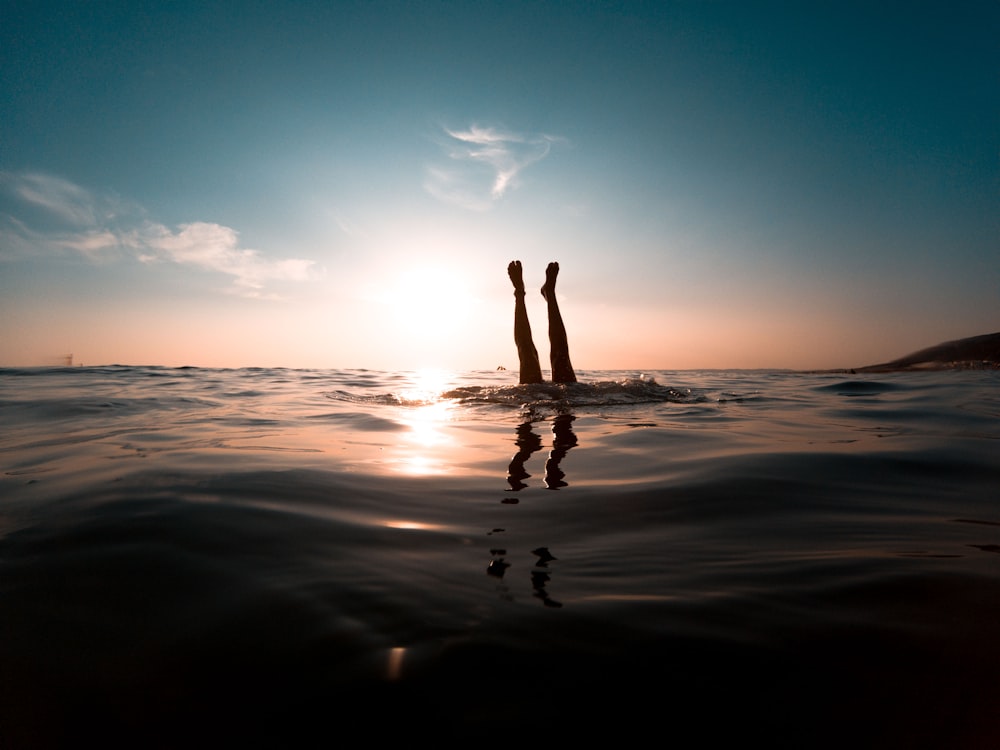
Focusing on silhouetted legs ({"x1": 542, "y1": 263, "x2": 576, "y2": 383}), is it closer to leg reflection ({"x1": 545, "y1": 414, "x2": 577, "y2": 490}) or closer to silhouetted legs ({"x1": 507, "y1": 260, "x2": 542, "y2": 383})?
silhouetted legs ({"x1": 507, "y1": 260, "x2": 542, "y2": 383})

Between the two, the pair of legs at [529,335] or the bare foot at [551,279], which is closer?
the pair of legs at [529,335]

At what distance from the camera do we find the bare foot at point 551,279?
10.2 m

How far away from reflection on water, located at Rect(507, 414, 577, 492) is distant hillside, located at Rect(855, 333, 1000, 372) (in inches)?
1388

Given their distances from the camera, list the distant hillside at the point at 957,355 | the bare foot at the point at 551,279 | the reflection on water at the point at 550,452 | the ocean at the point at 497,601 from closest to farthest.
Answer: the ocean at the point at 497,601 < the reflection on water at the point at 550,452 < the bare foot at the point at 551,279 < the distant hillside at the point at 957,355

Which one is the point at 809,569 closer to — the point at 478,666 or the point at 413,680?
the point at 478,666

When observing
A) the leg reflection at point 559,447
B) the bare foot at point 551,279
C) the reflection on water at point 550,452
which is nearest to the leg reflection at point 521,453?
the reflection on water at point 550,452

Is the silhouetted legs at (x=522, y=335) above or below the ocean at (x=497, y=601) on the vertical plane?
above

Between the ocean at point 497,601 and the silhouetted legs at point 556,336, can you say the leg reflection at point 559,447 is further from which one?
the silhouetted legs at point 556,336

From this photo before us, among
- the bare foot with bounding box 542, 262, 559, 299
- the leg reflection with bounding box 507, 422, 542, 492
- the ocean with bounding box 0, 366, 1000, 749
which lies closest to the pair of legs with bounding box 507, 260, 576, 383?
the bare foot with bounding box 542, 262, 559, 299

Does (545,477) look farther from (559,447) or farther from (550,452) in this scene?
(559,447)

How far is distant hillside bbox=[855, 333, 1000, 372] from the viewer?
29781 millimetres

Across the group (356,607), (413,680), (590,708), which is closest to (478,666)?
(413,680)

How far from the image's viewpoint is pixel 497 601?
1.53 m

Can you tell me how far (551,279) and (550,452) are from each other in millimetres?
6785
